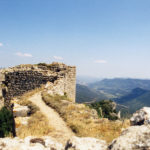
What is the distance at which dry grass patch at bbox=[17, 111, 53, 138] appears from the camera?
20.5 ft

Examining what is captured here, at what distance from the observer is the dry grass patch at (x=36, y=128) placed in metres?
6.25

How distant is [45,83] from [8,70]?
4.83 metres

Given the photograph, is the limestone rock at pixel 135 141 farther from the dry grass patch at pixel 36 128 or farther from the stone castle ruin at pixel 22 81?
the stone castle ruin at pixel 22 81

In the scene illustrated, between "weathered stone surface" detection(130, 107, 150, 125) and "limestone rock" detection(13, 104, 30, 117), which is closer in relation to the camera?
"weathered stone surface" detection(130, 107, 150, 125)

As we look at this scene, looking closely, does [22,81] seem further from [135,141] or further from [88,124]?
[135,141]

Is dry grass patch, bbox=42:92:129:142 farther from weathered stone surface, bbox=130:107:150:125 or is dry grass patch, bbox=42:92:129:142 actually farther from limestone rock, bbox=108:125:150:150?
limestone rock, bbox=108:125:150:150

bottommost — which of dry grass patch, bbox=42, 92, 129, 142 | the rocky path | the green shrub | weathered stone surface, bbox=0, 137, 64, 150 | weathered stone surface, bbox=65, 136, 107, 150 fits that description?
the green shrub

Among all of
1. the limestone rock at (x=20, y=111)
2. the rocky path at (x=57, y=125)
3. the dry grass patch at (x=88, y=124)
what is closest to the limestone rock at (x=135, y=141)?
the dry grass patch at (x=88, y=124)

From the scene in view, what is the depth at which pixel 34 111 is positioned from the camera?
937 centimetres

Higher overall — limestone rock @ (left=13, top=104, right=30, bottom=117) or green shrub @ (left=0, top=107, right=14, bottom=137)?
limestone rock @ (left=13, top=104, right=30, bottom=117)

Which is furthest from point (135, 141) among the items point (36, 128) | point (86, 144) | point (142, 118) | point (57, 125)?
point (57, 125)

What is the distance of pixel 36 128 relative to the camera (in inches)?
270

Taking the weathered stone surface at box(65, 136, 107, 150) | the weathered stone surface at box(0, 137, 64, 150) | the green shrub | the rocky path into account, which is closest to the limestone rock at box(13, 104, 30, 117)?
the rocky path

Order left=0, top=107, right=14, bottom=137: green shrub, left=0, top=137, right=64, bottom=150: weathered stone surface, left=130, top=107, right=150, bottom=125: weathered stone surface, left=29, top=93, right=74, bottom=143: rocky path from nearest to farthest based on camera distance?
1. left=0, top=137, right=64, bottom=150: weathered stone surface
2. left=130, top=107, right=150, bottom=125: weathered stone surface
3. left=29, top=93, right=74, bottom=143: rocky path
4. left=0, top=107, right=14, bottom=137: green shrub
